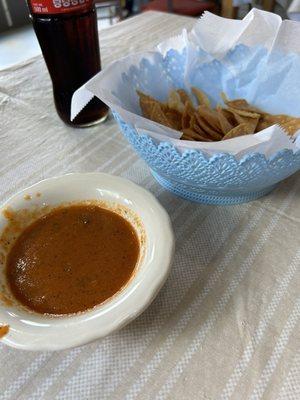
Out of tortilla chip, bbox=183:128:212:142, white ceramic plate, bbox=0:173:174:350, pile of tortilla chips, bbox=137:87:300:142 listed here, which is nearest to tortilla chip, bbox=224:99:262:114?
pile of tortilla chips, bbox=137:87:300:142

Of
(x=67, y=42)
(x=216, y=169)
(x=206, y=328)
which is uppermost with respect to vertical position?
(x=67, y=42)

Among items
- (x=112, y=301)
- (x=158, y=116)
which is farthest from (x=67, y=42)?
(x=112, y=301)

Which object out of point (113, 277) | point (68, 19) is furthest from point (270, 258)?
point (68, 19)

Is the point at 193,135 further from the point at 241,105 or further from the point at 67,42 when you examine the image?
the point at 67,42

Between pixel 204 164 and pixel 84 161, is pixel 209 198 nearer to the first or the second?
pixel 204 164

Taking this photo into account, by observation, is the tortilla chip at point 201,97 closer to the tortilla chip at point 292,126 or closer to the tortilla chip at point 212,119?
the tortilla chip at point 212,119

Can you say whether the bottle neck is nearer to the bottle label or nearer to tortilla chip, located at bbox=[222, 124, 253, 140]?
the bottle label
